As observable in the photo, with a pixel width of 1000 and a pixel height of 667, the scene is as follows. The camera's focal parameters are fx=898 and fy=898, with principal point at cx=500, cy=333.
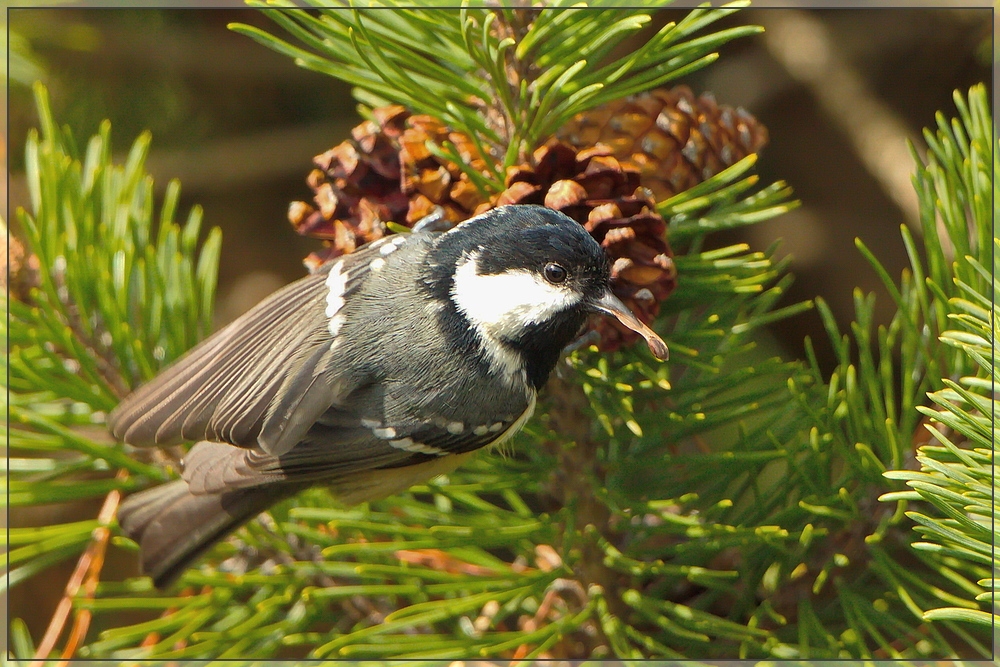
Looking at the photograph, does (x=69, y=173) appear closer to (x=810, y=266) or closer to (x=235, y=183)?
(x=235, y=183)

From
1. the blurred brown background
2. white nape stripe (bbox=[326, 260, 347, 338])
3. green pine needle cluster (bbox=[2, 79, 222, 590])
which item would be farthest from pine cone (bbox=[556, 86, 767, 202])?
the blurred brown background

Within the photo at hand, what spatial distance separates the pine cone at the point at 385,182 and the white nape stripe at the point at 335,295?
0.05 m

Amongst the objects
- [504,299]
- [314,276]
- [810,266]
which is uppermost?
[314,276]

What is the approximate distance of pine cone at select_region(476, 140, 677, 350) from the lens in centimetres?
77

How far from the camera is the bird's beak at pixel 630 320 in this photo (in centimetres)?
75

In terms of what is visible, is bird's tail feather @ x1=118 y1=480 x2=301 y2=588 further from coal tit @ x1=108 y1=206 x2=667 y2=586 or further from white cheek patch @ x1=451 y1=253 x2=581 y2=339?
white cheek patch @ x1=451 y1=253 x2=581 y2=339

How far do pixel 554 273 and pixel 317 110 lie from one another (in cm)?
87

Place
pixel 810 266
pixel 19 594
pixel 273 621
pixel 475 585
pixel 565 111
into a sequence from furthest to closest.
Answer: pixel 810 266 → pixel 19 594 → pixel 273 621 → pixel 475 585 → pixel 565 111

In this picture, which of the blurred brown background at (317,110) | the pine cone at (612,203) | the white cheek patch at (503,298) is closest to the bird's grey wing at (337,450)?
the white cheek patch at (503,298)

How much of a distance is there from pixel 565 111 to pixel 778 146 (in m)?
0.99

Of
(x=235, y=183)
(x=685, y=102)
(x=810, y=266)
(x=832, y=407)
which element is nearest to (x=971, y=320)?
(x=832, y=407)

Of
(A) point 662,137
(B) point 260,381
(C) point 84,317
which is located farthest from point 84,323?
(A) point 662,137

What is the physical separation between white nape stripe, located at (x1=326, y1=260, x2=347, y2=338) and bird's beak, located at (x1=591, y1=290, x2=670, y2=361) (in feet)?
0.92

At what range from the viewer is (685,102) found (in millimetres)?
854
